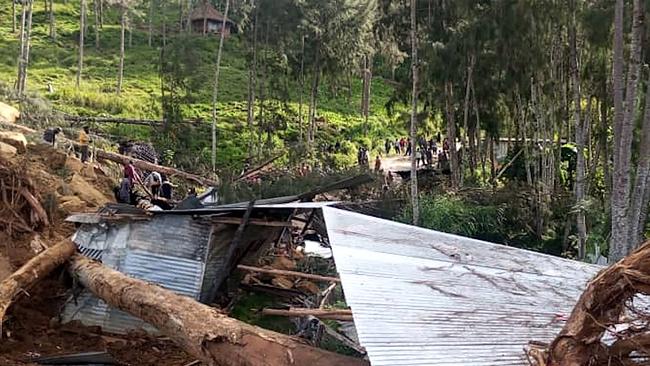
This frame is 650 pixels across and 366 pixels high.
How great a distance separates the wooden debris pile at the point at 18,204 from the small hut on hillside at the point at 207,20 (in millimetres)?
40796

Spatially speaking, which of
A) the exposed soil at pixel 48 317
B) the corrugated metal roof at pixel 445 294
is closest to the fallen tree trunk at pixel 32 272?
the exposed soil at pixel 48 317

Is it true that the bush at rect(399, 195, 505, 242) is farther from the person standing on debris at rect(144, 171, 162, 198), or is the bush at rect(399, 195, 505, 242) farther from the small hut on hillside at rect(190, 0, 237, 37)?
the small hut on hillside at rect(190, 0, 237, 37)

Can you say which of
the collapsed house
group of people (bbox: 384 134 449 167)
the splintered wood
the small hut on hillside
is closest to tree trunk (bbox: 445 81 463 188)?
group of people (bbox: 384 134 449 167)

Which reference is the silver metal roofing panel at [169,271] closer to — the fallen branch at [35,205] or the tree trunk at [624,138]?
the fallen branch at [35,205]

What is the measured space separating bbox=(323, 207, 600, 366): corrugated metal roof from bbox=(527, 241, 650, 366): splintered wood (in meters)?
0.65

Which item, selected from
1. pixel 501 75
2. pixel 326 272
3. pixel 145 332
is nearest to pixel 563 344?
pixel 145 332

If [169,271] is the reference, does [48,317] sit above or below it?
below

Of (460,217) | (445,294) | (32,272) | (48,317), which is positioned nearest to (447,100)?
(460,217)

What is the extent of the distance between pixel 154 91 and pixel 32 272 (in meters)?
30.5

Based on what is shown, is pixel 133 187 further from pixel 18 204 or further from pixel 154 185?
pixel 18 204

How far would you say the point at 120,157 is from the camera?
63.5ft

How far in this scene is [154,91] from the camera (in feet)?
127

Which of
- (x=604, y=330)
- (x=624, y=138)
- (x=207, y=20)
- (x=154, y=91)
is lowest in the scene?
(x=604, y=330)

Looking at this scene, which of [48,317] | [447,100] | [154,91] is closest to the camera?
[48,317]
